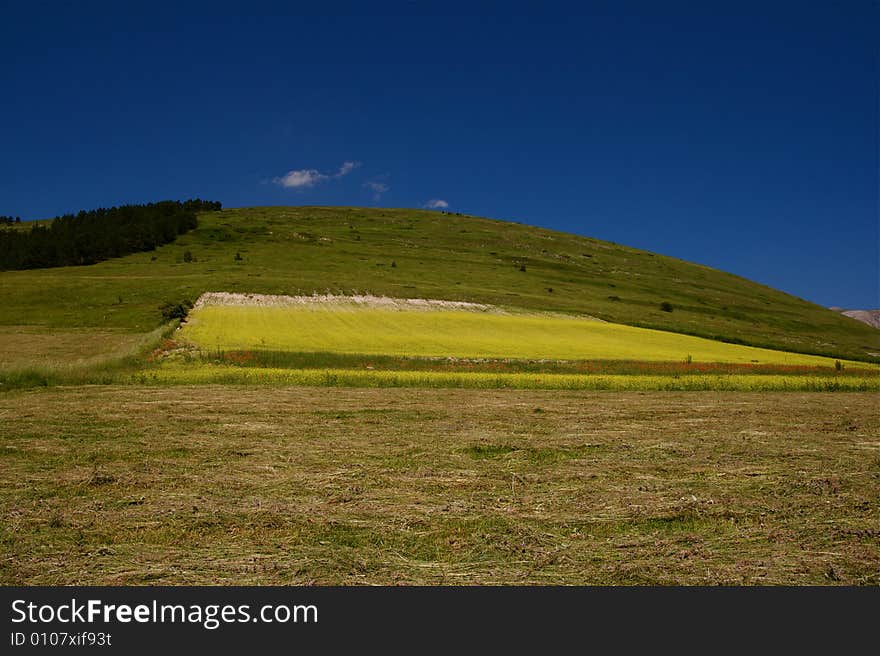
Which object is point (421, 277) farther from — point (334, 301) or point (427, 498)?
point (427, 498)

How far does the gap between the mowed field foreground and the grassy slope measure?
1695 inches

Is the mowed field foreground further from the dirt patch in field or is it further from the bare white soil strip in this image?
the bare white soil strip

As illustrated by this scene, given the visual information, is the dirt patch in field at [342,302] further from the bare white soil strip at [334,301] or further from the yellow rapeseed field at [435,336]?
the yellow rapeseed field at [435,336]

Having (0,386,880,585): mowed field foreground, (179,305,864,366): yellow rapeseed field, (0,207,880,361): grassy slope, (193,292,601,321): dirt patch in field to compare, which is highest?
(0,207,880,361): grassy slope

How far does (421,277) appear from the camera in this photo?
8819cm

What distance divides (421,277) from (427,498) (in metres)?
80.7

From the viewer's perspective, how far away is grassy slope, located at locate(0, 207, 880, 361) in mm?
62031

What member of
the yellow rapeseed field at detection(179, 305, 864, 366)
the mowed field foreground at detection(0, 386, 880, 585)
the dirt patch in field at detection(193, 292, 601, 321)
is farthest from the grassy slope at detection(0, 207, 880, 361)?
the mowed field foreground at detection(0, 386, 880, 585)

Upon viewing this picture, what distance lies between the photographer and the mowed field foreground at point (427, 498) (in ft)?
19.9

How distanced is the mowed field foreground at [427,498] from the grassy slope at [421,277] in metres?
43.0

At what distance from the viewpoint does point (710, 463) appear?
10.4m

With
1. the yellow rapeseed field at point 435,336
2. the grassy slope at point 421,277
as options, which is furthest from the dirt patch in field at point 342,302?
the grassy slope at point 421,277

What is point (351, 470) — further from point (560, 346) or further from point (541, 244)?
point (541, 244)

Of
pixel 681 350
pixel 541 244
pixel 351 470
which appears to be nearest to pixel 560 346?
pixel 681 350
